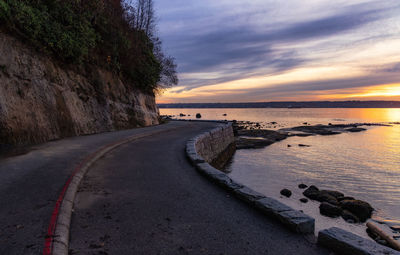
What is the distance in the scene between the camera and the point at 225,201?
527cm

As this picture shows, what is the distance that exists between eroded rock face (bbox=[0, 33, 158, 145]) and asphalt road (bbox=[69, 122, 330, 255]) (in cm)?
584

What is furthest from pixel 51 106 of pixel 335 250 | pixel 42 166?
pixel 335 250

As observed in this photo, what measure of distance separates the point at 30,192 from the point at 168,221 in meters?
3.12

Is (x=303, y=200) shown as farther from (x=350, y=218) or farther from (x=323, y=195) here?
(x=350, y=218)

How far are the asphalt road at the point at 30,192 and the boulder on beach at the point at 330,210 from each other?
32.2 ft

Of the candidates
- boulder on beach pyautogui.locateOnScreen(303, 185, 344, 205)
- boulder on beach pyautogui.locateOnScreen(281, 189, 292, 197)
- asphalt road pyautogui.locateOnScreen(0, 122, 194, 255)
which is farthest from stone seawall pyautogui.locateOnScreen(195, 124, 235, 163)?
asphalt road pyautogui.locateOnScreen(0, 122, 194, 255)

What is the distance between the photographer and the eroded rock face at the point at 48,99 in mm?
9969

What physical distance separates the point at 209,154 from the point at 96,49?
12115mm

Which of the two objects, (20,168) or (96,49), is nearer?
(20,168)

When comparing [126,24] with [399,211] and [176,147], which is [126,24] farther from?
[399,211]

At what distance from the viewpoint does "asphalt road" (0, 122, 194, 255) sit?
3.21 metres

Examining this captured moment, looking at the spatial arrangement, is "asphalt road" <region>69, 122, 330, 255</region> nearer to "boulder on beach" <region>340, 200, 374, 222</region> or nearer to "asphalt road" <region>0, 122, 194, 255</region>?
"asphalt road" <region>0, 122, 194, 255</region>

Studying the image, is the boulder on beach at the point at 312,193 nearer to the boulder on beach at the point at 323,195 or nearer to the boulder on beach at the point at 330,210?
the boulder on beach at the point at 323,195

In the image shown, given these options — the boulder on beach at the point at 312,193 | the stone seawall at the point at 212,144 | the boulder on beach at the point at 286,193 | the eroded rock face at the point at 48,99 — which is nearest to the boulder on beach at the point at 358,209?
the boulder on beach at the point at 312,193
